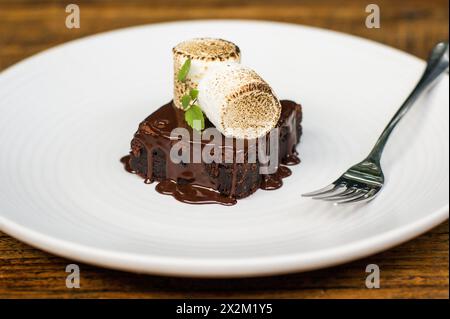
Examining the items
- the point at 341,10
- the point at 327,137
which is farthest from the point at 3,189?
the point at 341,10

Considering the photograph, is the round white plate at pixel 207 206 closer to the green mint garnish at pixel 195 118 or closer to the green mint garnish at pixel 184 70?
the green mint garnish at pixel 195 118

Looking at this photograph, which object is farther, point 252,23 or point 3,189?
point 252,23

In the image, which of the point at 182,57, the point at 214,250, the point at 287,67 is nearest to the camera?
the point at 214,250

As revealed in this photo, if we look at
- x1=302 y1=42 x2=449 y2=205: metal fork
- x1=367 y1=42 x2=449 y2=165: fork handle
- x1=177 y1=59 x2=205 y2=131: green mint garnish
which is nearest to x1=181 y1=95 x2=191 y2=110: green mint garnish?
x1=177 y1=59 x2=205 y2=131: green mint garnish

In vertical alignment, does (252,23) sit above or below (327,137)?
above

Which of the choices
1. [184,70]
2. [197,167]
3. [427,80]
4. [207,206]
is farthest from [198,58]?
[427,80]

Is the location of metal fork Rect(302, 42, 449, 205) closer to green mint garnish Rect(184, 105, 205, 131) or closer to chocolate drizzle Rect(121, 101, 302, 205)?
chocolate drizzle Rect(121, 101, 302, 205)

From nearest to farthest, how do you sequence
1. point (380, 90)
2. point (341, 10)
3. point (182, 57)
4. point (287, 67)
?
point (182, 57) → point (380, 90) → point (287, 67) → point (341, 10)

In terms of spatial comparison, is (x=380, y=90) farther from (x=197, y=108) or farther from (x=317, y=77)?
(x=197, y=108)
